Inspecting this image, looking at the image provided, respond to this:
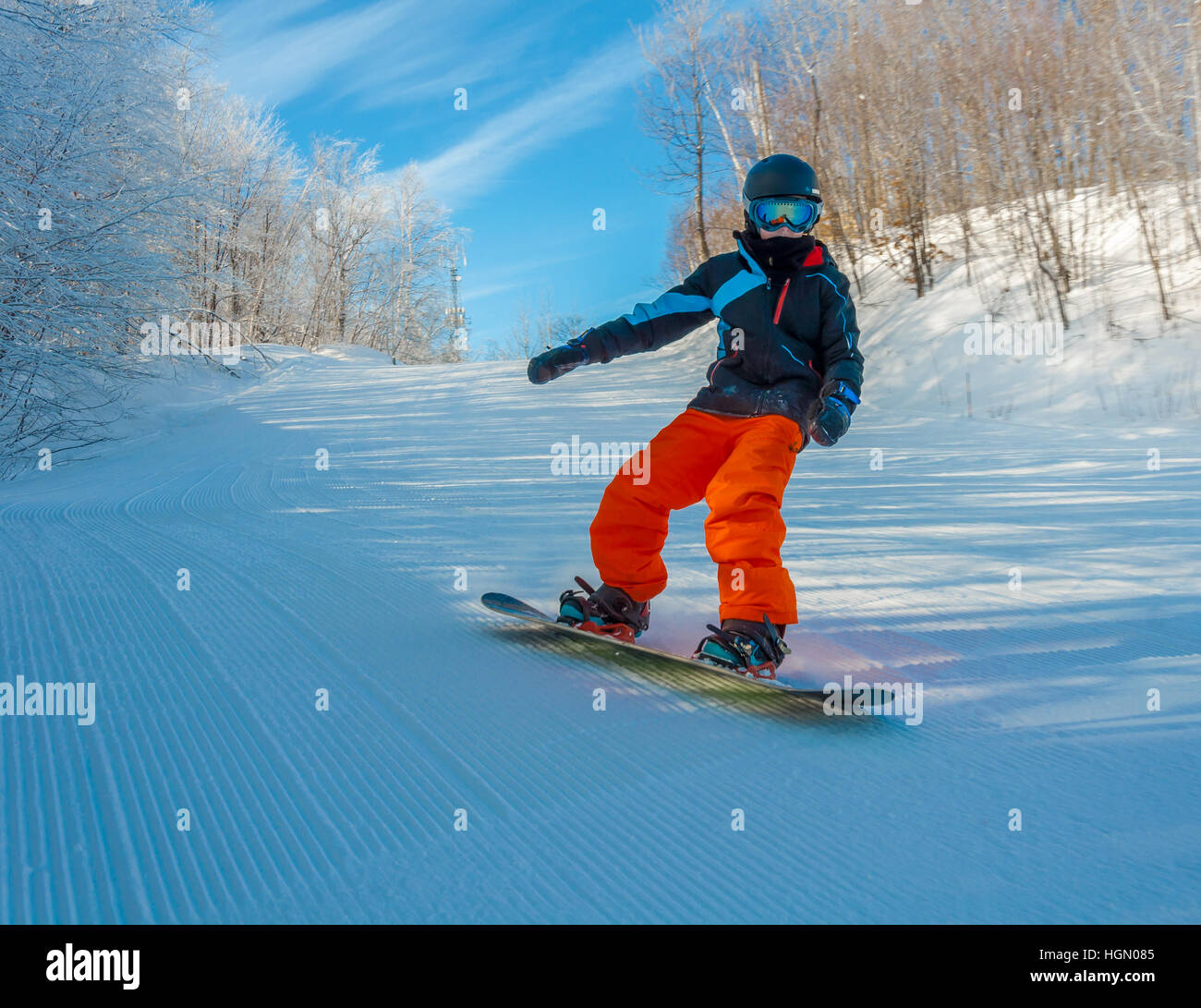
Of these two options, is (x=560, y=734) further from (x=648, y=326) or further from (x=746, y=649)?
(x=648, y=326)

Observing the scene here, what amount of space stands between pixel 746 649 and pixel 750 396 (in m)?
0.82

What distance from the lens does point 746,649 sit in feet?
6.55

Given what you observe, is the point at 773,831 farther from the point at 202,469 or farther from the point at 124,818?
the point at 202,469

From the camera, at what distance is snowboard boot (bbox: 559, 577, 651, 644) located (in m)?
2.33

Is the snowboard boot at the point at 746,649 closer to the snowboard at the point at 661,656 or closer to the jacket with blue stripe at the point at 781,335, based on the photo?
the snowboard at the point at 661,656

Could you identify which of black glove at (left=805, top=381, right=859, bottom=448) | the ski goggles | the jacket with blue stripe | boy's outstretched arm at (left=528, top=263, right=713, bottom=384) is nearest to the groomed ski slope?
black glove at (left=805, top=381, right=859, bottom=448)

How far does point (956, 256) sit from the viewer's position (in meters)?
12.0

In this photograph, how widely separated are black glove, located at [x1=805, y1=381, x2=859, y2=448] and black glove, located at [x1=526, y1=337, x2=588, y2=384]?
29.8 inches

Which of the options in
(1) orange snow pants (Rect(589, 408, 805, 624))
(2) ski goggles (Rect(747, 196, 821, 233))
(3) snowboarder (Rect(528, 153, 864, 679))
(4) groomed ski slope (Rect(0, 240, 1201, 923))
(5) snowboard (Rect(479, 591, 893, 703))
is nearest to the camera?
(4) groomed ski slope (Rect(0, 240, 1201, 923))

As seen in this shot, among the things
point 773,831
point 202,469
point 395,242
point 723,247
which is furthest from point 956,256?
point 395,242

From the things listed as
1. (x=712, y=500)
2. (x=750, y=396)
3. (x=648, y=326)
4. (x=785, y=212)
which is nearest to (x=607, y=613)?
(x=712, y=500)

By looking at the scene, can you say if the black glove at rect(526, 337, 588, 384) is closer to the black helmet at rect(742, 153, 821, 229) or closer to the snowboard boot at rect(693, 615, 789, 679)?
the black helmet at rect(742, 153, 821, 229)

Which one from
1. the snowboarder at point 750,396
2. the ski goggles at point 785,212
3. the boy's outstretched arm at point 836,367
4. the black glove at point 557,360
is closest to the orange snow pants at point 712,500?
the snowboarder at point 750,396
